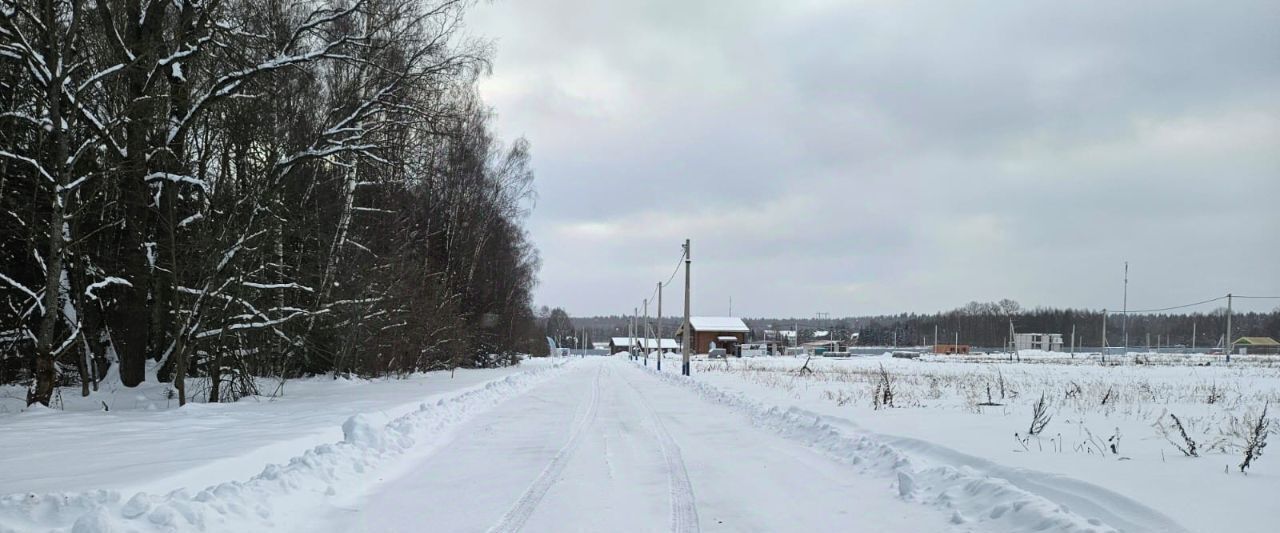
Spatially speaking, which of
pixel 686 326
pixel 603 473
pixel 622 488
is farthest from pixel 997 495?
pixel 686 326

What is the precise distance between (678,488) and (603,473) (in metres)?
1.04

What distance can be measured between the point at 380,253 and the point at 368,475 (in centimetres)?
1658

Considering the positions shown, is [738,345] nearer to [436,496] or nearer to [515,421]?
[515,421]

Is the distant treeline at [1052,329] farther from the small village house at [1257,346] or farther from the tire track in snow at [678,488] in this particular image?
the tire track in snow at [678,488]

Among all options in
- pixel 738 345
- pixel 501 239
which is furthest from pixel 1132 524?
pixel 738 345

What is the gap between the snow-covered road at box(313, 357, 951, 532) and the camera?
6098mm

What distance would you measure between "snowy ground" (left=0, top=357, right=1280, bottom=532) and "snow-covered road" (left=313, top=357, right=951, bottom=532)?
1.3 inches

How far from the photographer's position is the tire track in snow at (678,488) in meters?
6.07

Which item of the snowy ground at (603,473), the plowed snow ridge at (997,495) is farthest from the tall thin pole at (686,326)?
the plowed snow ridge at (997,495)

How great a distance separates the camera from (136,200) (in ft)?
45.4

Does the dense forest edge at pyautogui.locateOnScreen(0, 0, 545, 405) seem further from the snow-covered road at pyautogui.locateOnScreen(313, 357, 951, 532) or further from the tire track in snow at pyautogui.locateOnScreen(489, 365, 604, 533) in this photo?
the tire track in snow at pyautogui.locateOnScreen(489, 365, 604, 533)

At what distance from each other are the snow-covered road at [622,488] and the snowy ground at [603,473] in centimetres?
3

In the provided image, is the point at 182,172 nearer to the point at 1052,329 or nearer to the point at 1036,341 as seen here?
the point at 1036,341

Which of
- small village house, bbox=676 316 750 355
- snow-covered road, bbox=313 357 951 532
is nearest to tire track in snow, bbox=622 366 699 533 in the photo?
snow-covered road, bbox=313 357 951 532
